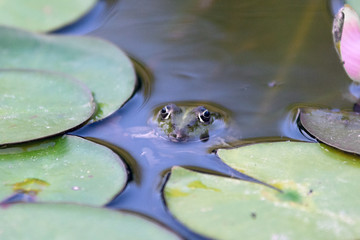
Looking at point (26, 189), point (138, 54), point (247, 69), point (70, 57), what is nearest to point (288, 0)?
point (247, 69)

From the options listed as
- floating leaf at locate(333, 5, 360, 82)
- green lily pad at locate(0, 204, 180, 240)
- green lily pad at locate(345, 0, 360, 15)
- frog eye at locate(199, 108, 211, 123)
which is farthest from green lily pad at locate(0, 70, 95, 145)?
green lily pad at locate(345, 0, 360, 15)

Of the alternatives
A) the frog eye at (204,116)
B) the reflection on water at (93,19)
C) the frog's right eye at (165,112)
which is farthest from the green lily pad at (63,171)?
the reflection on water at (93,19)

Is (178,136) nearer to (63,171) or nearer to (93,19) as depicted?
(63,171)

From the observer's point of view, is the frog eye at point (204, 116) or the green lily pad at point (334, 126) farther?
the frog eye at point (204, 116)

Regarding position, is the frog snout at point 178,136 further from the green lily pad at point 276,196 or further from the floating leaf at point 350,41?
the floating leaf at point 350,41

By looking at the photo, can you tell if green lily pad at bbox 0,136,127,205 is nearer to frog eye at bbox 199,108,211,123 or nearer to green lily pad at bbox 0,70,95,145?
green lily pad at bbox 0,70,95,145

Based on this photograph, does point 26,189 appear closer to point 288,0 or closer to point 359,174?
point 359,174

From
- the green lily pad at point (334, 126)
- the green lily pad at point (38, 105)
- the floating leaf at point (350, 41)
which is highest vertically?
the floating leaf at point (350, 41)
